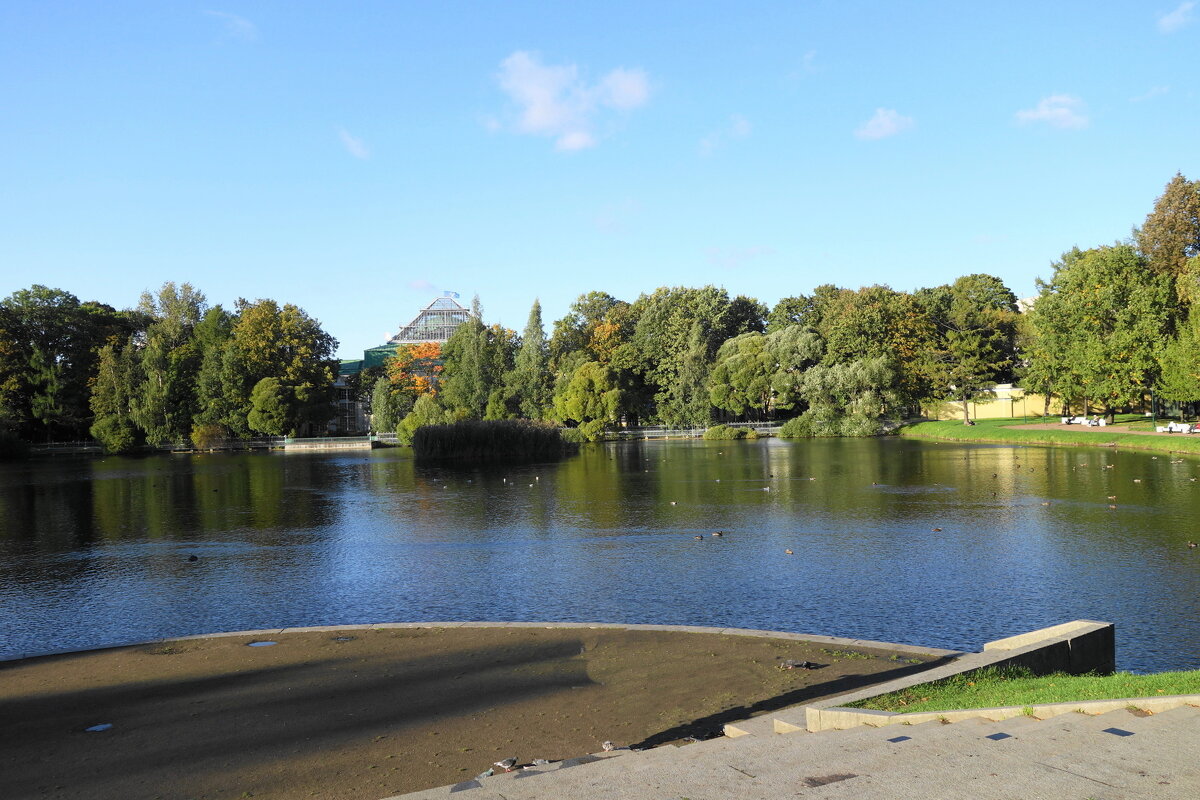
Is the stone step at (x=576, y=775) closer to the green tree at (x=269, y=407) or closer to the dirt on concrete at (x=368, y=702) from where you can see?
the dirt on concrete at (x=368, y=702)

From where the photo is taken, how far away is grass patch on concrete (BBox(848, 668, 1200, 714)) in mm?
6773

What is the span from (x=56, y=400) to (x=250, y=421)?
1827cm

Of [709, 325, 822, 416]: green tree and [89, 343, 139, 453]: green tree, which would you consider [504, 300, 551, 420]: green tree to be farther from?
[89, 343, 139, 453]: green tree

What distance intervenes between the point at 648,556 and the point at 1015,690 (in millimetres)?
11059

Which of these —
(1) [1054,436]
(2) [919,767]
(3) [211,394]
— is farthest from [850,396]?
(2) [919,767]

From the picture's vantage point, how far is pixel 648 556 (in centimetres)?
1814

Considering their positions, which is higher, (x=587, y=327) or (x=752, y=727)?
(x=587, y=327)

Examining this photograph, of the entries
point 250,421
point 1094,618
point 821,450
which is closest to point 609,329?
point 250,421

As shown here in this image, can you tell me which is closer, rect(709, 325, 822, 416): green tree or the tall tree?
rect(709, 325, 822, 416): green tree

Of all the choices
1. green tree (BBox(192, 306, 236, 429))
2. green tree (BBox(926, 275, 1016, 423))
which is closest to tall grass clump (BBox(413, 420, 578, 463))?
green tree (BBox(192, 306, 236, 429))

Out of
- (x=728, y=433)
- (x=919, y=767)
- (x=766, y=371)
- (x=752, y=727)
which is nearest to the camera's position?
(x=919, y=767)

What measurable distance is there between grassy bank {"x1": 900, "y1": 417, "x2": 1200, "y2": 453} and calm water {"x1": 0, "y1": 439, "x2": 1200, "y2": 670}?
878 cm

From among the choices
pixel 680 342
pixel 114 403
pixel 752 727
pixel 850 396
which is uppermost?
pixel 680 342

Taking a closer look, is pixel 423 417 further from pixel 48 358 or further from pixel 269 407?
pixel 48 358
